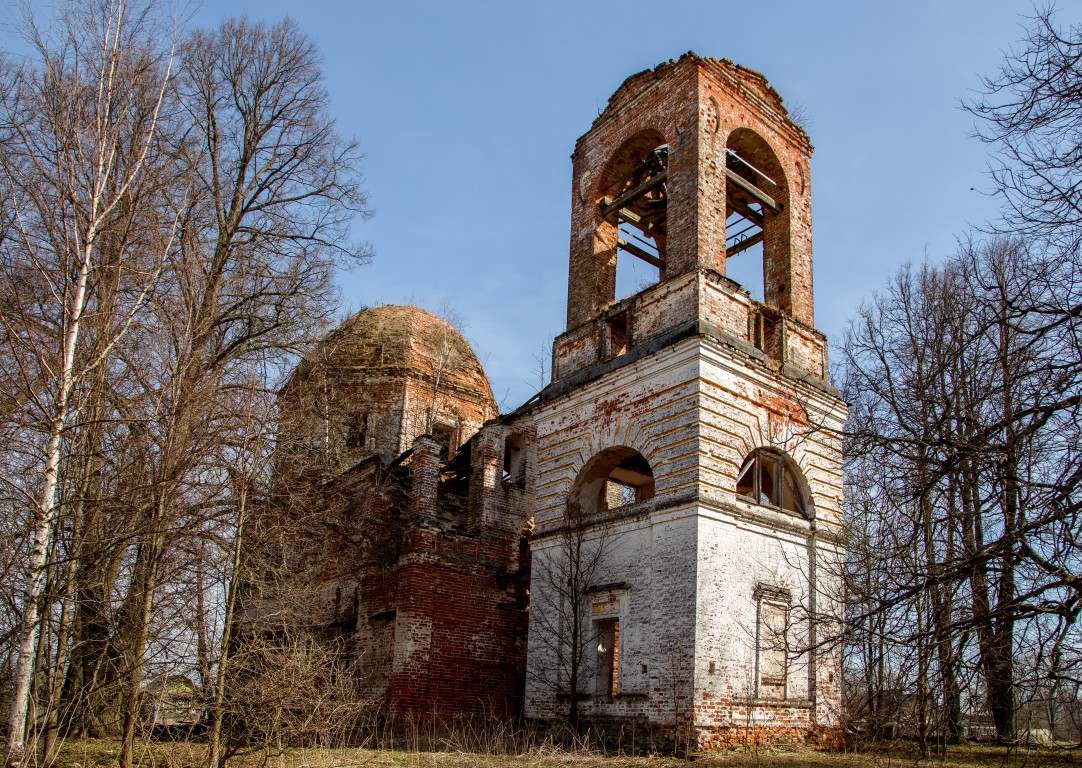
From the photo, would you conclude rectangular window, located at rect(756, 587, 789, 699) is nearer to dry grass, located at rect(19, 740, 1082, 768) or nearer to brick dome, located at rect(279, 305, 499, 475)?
dry grass, located at rect(19, 740, 1082, 768)

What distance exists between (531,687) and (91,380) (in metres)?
7.65

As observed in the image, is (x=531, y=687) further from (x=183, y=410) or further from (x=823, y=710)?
(x=183, y=410)

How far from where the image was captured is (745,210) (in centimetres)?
1580

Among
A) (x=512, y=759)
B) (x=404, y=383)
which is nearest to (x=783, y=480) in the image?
(x=512, y=759)

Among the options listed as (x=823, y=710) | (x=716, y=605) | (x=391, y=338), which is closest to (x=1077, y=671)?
(x=716, y=605)

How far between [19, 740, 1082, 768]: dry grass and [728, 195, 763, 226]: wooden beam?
9.03m

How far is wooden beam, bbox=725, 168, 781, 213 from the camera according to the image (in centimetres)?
1480

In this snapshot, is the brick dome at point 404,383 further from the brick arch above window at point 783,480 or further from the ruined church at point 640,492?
the brick arch above window at point 783,480

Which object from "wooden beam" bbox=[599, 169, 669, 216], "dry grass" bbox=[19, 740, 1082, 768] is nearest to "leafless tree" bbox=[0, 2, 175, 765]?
"dry grass" bbox=[19, 740, 1082, 768]

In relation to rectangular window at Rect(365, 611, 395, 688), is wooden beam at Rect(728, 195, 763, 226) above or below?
above

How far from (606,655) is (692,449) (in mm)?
3385

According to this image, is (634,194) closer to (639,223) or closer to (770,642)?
(639,223)

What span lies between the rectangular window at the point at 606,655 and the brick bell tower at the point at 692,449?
37 millimetres

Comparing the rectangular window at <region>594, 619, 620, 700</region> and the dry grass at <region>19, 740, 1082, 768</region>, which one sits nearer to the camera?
the dry grass at <region>19, 740, 1082, 768</region>
